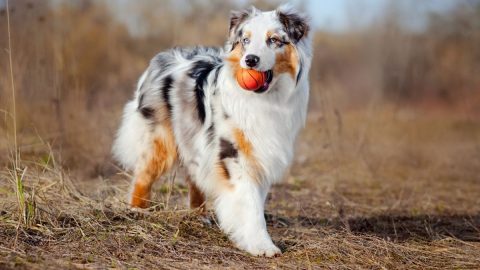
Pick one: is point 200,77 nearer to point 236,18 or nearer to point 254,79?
point 236,18

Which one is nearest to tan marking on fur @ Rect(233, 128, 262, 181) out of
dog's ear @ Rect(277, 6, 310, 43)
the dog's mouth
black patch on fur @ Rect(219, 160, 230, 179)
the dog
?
the dog

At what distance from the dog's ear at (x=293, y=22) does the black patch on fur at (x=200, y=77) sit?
2.81 feet

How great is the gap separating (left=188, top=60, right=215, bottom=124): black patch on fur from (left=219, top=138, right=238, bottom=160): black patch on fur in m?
0.37

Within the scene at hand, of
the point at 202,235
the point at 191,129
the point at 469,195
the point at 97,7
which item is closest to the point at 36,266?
the point at 202,235

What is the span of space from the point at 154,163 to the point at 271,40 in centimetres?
162

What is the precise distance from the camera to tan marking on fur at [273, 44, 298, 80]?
484 centimetres

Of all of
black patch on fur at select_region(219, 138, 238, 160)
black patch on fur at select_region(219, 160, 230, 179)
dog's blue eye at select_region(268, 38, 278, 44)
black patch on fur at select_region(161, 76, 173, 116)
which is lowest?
black patch on fur at select_region(219, 160, 230, 179)

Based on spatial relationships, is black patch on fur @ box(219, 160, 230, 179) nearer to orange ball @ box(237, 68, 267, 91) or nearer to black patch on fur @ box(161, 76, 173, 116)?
orange ball @ box(237, 68, 267, 91)

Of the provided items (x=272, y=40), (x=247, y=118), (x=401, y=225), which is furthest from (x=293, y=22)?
(x=401, y=225)

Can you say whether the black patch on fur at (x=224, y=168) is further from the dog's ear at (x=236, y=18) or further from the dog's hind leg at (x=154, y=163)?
the dog's ear at (x=236, y=18)

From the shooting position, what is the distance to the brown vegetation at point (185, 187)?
457 centimetres

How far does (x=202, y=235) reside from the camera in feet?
16.6

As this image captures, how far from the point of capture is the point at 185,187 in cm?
702

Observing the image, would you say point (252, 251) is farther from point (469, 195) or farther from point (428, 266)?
point (469, 195)
